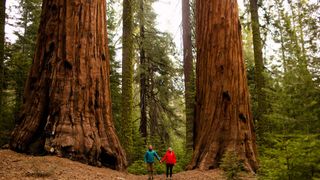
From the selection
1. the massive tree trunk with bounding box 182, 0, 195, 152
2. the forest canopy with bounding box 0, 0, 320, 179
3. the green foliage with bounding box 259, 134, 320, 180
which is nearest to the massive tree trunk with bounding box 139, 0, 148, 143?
the forest canopy with bounding box 0, 0, 320, 179

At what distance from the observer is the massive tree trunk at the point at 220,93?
29.5ft

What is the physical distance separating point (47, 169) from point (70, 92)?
7.28 ft

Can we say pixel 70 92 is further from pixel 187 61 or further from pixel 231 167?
pixel 187 61

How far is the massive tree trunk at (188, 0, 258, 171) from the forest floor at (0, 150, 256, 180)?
1.26m

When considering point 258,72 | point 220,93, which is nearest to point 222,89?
point 220,93

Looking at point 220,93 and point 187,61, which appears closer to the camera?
point 220,93

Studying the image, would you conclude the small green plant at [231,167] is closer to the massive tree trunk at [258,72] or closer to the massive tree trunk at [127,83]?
the massive tree trunk at [127,83]

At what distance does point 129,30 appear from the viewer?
1366cm

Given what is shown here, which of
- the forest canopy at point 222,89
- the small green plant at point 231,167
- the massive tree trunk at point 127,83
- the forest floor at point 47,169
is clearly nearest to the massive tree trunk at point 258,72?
the forest canopy at point 222,89

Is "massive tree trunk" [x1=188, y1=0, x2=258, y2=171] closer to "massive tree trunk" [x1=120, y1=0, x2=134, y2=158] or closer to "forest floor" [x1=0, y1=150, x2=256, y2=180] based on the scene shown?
"forest floor" [x1=0, y1=150, x2=256, y2=180]

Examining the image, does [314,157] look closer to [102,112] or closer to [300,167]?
[300,167]

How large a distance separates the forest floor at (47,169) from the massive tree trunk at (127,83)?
Answer: 494cm

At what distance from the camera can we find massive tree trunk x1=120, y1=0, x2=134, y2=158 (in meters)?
12.9

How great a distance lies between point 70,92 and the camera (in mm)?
7871
